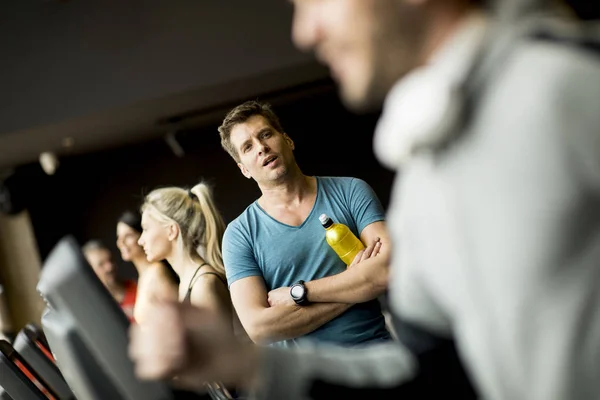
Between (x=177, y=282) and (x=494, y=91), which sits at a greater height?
(x=177, y=282)

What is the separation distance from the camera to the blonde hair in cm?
124

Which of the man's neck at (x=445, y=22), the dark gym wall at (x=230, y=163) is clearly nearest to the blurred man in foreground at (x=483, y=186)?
the man's neck at (x=445, y=22)

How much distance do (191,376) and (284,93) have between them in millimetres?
940

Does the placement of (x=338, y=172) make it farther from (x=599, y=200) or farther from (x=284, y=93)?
(x=599, y=200)

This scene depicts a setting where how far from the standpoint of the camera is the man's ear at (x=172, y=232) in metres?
1.32

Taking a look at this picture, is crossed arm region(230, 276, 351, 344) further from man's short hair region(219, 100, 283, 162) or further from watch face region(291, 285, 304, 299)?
man's short hair region(219, 100, 283, 162)

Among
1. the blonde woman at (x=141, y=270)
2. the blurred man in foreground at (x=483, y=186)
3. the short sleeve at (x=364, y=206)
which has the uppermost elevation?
the blonde woman at (x=141, y=270)

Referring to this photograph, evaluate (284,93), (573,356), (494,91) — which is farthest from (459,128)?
(284,93)

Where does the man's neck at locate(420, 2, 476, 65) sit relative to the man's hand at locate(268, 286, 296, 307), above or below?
above

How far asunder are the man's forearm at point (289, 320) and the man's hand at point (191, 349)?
1.44ft

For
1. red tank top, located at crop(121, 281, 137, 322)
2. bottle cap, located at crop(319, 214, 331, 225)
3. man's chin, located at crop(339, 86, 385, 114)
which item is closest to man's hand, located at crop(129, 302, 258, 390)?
man's chin, located at crop(339, 86, 385, 114)

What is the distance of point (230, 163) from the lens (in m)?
1.15

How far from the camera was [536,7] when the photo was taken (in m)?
0.54

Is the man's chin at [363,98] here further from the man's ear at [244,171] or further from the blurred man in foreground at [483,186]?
the man's ear at [244,171]
